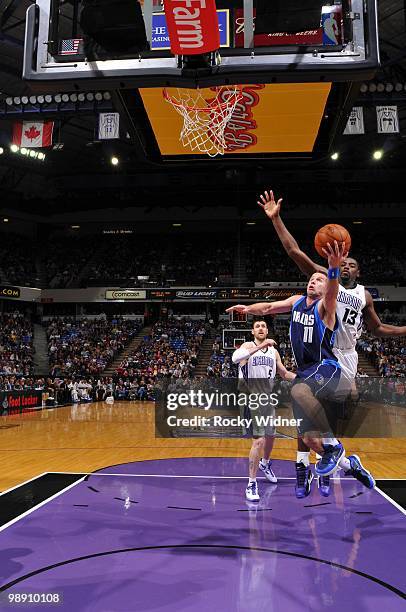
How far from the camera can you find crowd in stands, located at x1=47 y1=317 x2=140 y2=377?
25219 millimetres

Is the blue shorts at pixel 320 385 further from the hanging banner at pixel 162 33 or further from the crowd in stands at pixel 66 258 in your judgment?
the crowd in stands at pixel 66 258

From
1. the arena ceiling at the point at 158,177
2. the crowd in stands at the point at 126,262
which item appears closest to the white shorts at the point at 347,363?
the arena ceiling at the point at 158,177

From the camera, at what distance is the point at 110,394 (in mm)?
22703

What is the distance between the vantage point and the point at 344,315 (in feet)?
14.6

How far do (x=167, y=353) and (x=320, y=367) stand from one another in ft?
72.2

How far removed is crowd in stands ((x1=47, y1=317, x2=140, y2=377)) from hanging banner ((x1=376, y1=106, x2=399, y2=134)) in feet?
56.1

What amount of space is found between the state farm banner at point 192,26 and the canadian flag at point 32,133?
38.0 feet

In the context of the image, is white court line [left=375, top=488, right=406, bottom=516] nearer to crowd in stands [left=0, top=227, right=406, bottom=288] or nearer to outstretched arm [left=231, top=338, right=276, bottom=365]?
outstretched arm [left=231, top=338, right=276, bottom=365]

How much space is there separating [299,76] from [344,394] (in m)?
2.73

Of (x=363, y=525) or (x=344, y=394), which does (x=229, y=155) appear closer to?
(x=344, y=394)

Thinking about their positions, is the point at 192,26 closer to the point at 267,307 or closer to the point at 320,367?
the point at 267,307

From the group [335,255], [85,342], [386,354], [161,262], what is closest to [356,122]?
[335,255]

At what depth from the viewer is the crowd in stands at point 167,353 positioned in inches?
934

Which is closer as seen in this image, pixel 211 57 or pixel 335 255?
pixel 335 255
